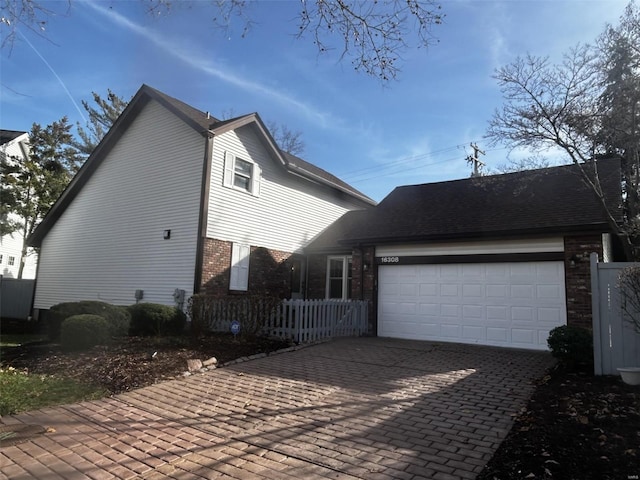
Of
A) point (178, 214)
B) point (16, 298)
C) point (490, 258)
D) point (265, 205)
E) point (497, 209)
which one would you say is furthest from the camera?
point (16, 298)

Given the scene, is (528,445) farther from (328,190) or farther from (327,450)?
(328,190)

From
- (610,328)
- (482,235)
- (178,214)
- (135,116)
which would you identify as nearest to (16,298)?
(135,116)

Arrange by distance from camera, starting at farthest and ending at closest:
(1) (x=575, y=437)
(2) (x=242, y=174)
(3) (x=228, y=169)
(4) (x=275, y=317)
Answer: (2) (x=242, y=174) < (3) (x=228, y=169) < (4) (x=275, y=317) < (1) (x=575, y=437)

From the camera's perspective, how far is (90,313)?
35.4 feet

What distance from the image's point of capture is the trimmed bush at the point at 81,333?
31.0 feet

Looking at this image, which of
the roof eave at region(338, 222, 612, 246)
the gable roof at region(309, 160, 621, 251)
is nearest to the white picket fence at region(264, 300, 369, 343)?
the roof eave at region(338, 222, 612, 246)

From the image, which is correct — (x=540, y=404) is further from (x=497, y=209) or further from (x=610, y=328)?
(x=497, y=209)

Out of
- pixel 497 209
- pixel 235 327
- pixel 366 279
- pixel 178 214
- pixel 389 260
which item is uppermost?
pixel 497 209

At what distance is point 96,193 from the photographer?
18156 millimetres

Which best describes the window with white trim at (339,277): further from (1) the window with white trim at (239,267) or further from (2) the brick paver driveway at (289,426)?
(2) the brick paver driveway at (289,426)

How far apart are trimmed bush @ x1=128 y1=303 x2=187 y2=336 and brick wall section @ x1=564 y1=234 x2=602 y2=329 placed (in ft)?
33.4

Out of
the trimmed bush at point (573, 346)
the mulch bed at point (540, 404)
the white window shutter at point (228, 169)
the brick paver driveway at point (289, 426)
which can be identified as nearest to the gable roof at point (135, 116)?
the white window shutter at point (228, 169)

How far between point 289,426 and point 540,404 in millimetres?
3318

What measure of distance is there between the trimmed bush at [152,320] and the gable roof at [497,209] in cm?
610
